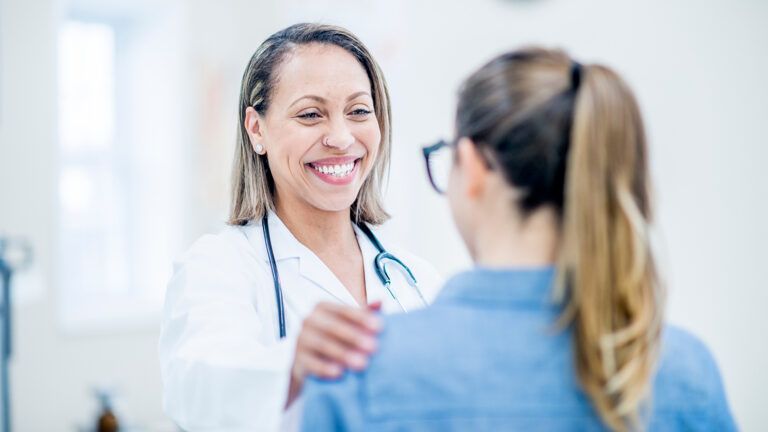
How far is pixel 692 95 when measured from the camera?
2770mm

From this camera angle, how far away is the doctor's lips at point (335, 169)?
4.39ft

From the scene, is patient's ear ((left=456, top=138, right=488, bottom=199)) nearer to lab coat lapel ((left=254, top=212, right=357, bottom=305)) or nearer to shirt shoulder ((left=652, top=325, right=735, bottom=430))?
shirt shoulder ((left=652, top=325, right=735, bottom=430))

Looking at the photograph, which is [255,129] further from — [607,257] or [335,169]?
[607,257]

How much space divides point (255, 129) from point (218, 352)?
503mm

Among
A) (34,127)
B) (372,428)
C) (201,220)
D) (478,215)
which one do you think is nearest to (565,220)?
(478,215)

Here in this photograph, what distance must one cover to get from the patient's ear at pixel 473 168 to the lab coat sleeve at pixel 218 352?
291 mm

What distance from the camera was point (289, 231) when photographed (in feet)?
4.47

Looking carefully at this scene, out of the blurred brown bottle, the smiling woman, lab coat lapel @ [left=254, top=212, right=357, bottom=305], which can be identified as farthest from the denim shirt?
the blurred brown bottle

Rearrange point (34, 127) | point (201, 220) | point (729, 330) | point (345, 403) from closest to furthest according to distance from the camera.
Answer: point (345, 403), point (729, 330), point (34, 127), point (201, 220)

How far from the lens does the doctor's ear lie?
135 cm

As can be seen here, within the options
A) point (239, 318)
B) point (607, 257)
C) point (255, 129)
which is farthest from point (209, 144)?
point (607, 257)

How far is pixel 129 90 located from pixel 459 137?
3445 millimetres

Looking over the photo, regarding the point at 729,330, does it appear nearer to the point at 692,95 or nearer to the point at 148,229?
the point at 692,95

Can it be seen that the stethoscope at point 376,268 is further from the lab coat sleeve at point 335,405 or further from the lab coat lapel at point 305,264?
the lab coat sleeve at point 335,405
